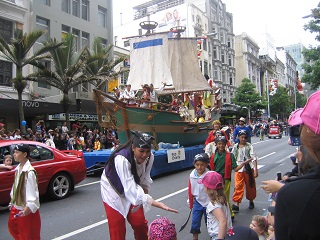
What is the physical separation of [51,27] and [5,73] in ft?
18.7

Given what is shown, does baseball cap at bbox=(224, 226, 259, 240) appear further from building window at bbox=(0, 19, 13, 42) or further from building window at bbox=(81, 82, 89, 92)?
building window at bbox=(81, 82, 89, 92)

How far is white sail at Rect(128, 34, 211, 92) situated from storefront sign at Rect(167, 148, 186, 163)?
8.97m

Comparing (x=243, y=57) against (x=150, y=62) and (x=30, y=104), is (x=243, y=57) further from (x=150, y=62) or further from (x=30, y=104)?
(x=30, y=104)

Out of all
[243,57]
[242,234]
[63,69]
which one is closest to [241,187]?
[242,234]

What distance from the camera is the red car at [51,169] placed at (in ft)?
22.4

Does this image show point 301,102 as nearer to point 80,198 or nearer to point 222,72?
point 222,72

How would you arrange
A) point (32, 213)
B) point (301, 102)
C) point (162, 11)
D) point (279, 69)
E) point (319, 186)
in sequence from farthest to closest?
point (279, 69) < point (301, 102) < point (162, 11) < point (32, 213) < point (319, 186)

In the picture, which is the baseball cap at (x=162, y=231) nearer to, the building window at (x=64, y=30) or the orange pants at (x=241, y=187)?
the orange pants at (x=241, y=187)

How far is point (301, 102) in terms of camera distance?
81.9 metres

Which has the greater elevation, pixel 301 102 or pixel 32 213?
pixel 301 102

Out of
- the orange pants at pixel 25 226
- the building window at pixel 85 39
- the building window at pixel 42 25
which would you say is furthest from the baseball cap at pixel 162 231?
the building window at pixel 85 39

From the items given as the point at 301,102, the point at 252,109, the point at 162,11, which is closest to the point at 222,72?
the point at 252,109

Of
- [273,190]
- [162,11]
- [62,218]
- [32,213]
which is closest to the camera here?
[273,190]

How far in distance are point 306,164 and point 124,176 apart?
1.85 metres
